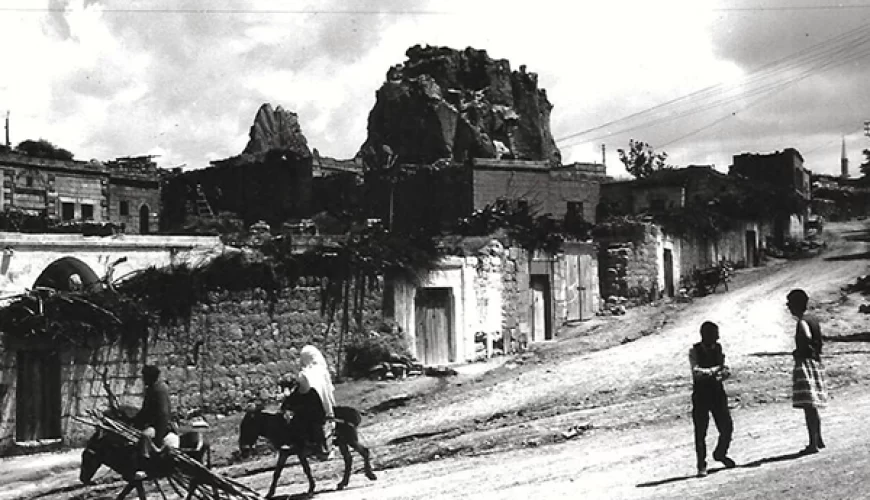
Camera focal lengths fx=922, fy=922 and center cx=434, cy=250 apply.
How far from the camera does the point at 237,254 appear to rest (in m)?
18.1

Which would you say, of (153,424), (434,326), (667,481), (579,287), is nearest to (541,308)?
(579,287)

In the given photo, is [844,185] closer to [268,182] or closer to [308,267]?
[268,182]

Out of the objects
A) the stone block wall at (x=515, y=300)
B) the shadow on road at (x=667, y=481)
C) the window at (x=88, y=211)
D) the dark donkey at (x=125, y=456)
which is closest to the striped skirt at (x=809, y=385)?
the shadow on road at (x=667, y=481)

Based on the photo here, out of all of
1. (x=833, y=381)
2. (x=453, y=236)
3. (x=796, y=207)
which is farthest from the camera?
(x=796, y=207)

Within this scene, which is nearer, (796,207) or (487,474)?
(487,474)

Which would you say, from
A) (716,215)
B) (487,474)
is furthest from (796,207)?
(487,474)

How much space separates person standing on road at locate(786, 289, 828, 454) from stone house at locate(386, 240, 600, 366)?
11.2 meters

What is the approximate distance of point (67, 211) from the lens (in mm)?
40812

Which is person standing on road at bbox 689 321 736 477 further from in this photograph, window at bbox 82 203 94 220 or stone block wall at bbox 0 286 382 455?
window at bbox 82 203 94 220

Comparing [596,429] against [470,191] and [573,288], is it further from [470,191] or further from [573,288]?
[470,191]

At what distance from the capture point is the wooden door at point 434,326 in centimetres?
2081

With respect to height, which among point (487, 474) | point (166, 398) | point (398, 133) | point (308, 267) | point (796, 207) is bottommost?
point (487, 474)

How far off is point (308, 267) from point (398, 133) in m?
40.0

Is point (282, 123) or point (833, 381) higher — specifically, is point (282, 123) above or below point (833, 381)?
above
